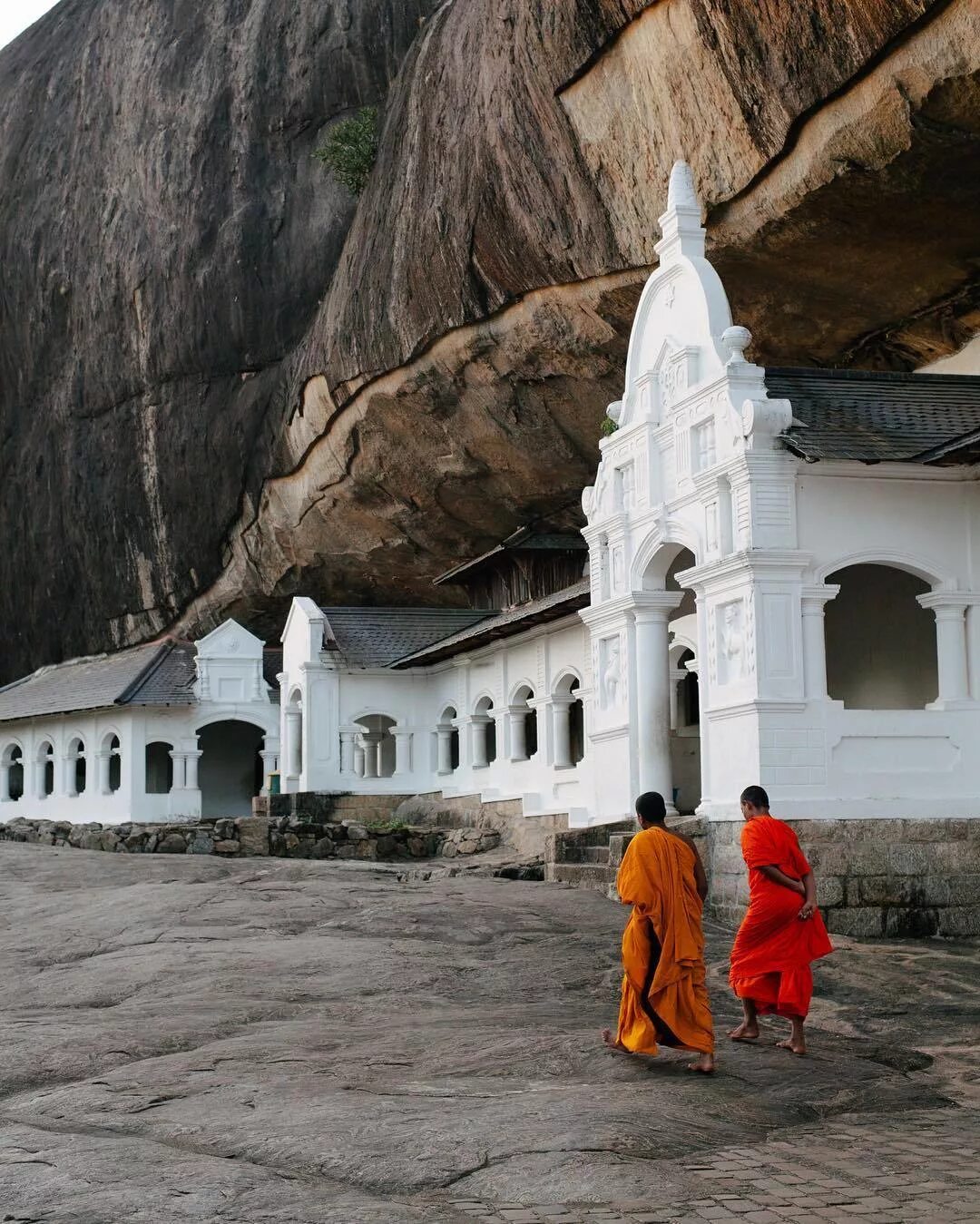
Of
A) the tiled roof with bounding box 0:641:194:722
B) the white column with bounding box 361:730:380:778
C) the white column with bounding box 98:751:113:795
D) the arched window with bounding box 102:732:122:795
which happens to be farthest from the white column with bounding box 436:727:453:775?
the white column with bounding box 98:751:113:795

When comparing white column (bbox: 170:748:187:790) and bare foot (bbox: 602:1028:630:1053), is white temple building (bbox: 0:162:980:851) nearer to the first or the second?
bare foot (bbox: 602:1028:630:1053)

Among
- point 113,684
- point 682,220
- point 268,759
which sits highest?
point 682,220

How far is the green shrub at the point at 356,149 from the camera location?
115 ft

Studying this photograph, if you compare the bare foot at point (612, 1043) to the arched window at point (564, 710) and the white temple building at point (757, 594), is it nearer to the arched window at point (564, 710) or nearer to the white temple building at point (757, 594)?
the white temple building at point (757, 594)

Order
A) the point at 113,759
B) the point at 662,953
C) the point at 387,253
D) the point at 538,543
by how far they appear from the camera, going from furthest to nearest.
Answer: the point at 113,759 → the point at 538,543 → the point at 387,253 → the point at 662,953

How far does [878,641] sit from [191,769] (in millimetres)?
22719

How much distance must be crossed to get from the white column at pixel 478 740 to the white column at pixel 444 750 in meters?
1.98

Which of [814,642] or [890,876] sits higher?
[814,642]

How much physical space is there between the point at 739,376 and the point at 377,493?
19.5 metres

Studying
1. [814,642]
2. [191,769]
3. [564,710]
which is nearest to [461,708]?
[564,710]

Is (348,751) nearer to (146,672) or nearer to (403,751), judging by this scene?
(403,751)

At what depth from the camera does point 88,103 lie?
41.6 meters

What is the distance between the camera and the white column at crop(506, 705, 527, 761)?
2700cm

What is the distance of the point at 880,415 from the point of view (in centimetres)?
1609
